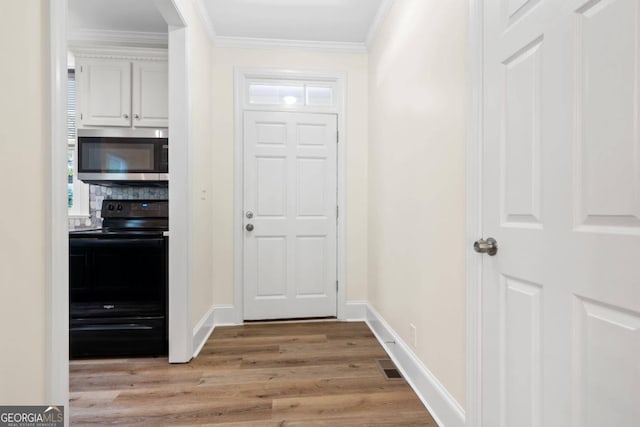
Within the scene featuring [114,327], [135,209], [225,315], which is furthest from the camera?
[225,315]

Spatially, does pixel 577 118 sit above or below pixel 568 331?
above

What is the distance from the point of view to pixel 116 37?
2.78 metres

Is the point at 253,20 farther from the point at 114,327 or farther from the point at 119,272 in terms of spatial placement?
the point at 114,327

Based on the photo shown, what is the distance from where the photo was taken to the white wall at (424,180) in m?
1.42

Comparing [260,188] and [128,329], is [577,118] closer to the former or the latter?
[260,188]

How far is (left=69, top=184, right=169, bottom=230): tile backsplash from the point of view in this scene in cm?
294

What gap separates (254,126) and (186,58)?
0.92 m

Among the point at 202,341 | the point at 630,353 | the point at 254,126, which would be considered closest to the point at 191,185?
the point at 254,126

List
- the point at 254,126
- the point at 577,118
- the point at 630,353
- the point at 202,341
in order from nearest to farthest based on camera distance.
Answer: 1. the point at 630,353
2. the point at 577,118
3. the point at 202,341
4. the point at 254,126

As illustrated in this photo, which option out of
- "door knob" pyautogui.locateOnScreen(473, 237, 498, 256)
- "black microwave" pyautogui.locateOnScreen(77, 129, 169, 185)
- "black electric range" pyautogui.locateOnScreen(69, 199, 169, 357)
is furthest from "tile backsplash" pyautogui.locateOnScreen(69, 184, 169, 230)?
"door knob" pyautogui.locateOnScreen(473, 237, 498, 256)

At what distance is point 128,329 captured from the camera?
2.25 metres

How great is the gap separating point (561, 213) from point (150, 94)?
3.01 metres

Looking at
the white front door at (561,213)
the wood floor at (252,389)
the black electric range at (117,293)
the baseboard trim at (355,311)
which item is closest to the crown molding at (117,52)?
the black electric range at (117,293)

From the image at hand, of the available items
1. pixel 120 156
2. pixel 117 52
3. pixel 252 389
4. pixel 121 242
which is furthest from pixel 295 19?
pixel 252 389
